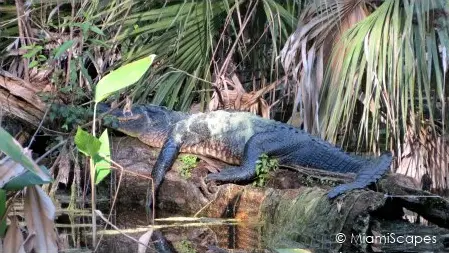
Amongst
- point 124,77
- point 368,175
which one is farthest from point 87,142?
point 368,175

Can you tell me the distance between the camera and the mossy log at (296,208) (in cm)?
418

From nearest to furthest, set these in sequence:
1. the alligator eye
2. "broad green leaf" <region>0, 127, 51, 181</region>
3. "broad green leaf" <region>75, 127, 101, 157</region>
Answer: "broad green leaf" <region>0, 127, 51, 181</region> < "broad green leaf" <region>75, 127, 101, 157</region> < the alligator eye

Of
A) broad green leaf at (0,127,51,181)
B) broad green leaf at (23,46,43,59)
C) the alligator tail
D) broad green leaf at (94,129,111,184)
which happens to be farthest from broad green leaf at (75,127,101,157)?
broad green leaf at (23,46,43,59)

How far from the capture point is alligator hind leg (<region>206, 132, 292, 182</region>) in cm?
541

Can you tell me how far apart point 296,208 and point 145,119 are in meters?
1.92

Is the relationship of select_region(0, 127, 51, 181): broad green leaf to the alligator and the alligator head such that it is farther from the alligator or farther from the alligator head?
the alligator head

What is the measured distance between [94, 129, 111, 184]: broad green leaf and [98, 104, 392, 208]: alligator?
1.45 metres

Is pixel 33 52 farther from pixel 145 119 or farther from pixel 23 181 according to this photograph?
pixel 23 181

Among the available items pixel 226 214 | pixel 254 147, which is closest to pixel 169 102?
pixel 254 147

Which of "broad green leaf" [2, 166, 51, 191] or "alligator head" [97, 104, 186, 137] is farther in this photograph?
"alligator head" [97, 104, 186, 137]

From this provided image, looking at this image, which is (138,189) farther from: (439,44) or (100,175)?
(439,44)

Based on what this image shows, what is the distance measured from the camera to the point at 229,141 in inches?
233

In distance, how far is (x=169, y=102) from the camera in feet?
21.6

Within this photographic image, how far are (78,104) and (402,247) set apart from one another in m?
2.83
